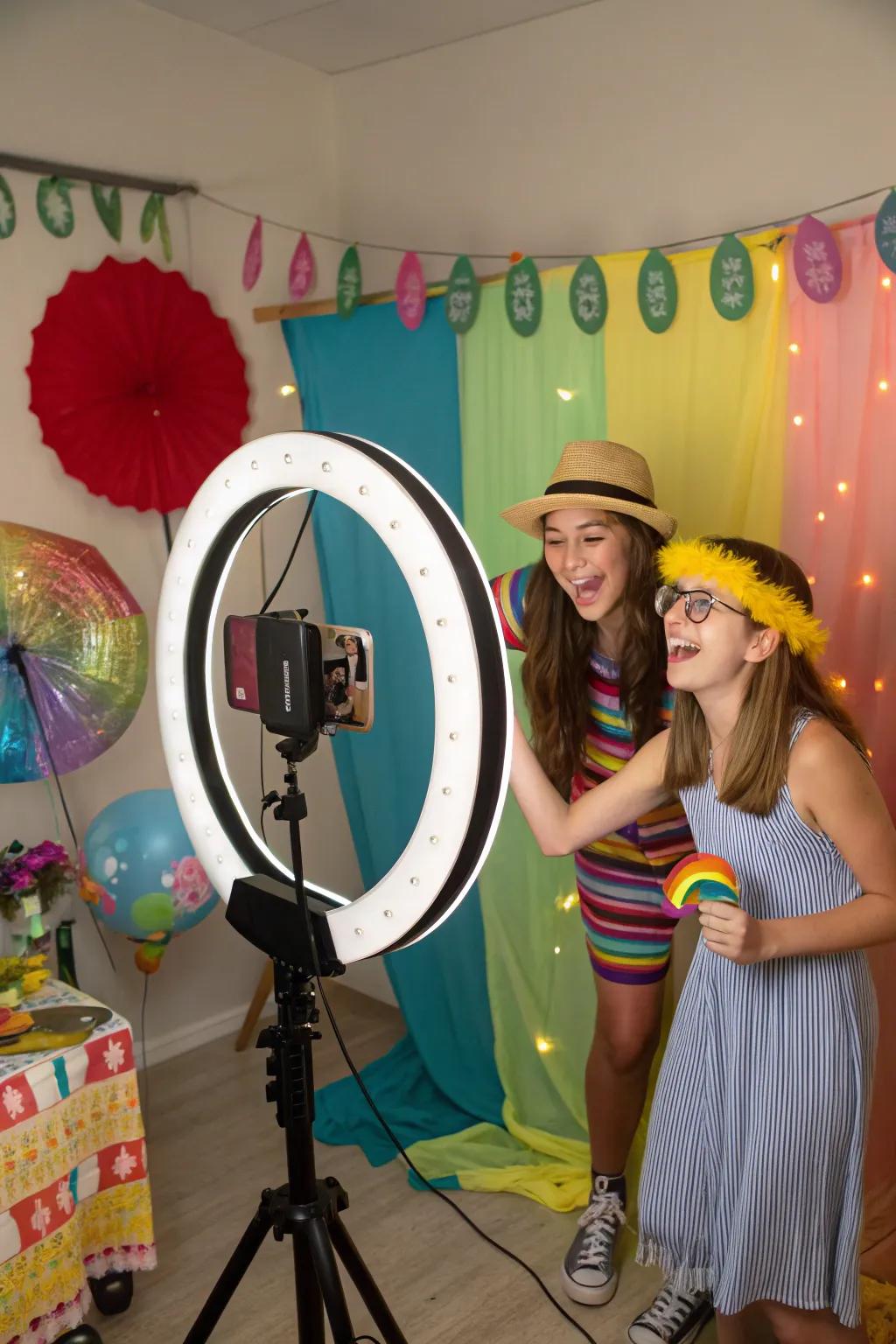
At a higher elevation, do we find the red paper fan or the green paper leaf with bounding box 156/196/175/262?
the green paper leaf with bounding box 156/196/175/262

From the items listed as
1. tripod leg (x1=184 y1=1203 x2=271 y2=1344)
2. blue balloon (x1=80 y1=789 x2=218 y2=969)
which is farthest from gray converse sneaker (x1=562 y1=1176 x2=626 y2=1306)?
blue balloon (x1=80 y1=789 x2=218 y2=969)

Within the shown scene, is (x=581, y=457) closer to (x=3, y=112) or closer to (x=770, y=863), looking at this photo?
(x=770, y=863)

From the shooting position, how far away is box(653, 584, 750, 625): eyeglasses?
5.69 feet

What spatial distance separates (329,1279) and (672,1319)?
39.2 inches

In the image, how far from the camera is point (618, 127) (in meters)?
2.70

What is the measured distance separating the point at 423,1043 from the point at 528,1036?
1.10 ft

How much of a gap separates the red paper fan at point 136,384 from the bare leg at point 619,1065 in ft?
5.18

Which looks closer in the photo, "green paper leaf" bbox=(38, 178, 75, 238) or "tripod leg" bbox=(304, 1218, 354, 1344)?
"tripod leg" bbox=(304, 1218, 354, 1344)

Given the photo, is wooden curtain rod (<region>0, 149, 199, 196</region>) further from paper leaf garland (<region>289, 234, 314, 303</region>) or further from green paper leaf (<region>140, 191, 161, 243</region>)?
paper leaf garland (<region>289, 234, 314, 303</region>)

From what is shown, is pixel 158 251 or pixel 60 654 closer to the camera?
pixel 60 654

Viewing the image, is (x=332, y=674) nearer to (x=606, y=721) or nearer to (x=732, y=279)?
(x=606, y=721)

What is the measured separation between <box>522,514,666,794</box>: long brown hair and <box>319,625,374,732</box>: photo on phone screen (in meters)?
0.88

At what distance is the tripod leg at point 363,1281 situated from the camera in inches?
57.3

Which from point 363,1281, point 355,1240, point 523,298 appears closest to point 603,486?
point 523,298
